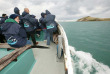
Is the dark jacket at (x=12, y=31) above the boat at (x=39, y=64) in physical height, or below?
above

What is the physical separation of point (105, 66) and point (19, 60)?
593 cm

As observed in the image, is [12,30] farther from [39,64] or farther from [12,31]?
[39,64]

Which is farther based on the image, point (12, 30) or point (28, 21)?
point (28, 21)

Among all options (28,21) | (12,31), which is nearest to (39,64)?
(12,31)

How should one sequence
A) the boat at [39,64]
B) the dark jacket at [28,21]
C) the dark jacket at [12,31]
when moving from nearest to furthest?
the boat at [39,64], the dark jacket at [12,31], the dark jacket at [28,21]

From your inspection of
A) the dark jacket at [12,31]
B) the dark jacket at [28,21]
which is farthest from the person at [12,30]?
the dark jacket at [28,21]

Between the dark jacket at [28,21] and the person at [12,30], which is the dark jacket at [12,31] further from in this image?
→ the dark jacket at [28,21]

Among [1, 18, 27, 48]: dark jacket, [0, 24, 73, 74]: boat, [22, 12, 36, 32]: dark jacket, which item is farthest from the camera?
[22, 12, 36, 32]: dark jacket

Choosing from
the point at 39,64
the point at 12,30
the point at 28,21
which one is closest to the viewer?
the point at 12,30

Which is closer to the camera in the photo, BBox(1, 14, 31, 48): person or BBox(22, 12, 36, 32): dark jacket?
BBox(1, 14, 31, 48): person

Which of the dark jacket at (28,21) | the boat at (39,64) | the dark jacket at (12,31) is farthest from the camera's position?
the dark jacket at (28,21)

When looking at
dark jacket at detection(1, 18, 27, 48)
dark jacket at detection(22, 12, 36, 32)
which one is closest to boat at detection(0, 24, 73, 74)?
dark jacket at detection(1, 18, 27, 48)

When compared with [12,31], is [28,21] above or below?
above

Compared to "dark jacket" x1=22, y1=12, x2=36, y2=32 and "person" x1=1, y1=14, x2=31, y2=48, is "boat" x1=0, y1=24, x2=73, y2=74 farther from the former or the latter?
"dark jacket" x1=22, y1=12, x2=36, y2=32
